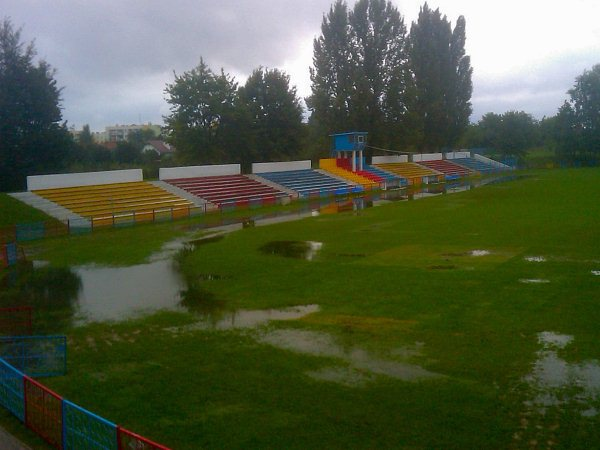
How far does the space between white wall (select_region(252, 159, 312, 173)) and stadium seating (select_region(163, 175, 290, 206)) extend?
2667mm

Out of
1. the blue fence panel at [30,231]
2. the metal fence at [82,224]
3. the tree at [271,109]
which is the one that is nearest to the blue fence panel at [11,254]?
the metal fence at [82,224]

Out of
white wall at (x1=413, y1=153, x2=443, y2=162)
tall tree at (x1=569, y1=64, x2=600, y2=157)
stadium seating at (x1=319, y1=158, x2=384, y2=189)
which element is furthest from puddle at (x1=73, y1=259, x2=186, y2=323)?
tall tree at (x1=569, y1=64, x2=600, y2=157)

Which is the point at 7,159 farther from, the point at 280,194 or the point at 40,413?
the point at 40,413

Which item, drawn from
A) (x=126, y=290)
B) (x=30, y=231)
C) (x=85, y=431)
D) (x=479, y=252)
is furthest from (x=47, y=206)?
(x=85, y=431)

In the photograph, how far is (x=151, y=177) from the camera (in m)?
58.6

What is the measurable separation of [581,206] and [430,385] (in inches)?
1284

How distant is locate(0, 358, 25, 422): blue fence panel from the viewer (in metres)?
9.64

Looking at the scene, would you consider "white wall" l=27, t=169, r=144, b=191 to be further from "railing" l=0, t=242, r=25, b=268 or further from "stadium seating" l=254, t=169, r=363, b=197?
"railing" l=0, t=242, r=25, b=268

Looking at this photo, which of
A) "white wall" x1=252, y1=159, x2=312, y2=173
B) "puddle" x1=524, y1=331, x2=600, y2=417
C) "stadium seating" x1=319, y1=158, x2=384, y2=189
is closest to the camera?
"puddle" x1=524, y1=331, x2=600, y2=417

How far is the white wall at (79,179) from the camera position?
132 feet

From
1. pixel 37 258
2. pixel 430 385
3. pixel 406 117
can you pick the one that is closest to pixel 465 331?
pixel 430 385

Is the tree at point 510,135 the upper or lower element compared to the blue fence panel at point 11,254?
upper

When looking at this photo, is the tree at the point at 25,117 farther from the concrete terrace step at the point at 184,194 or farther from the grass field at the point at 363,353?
the grass field at the point at 363,353

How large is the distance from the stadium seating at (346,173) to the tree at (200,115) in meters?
11.4
